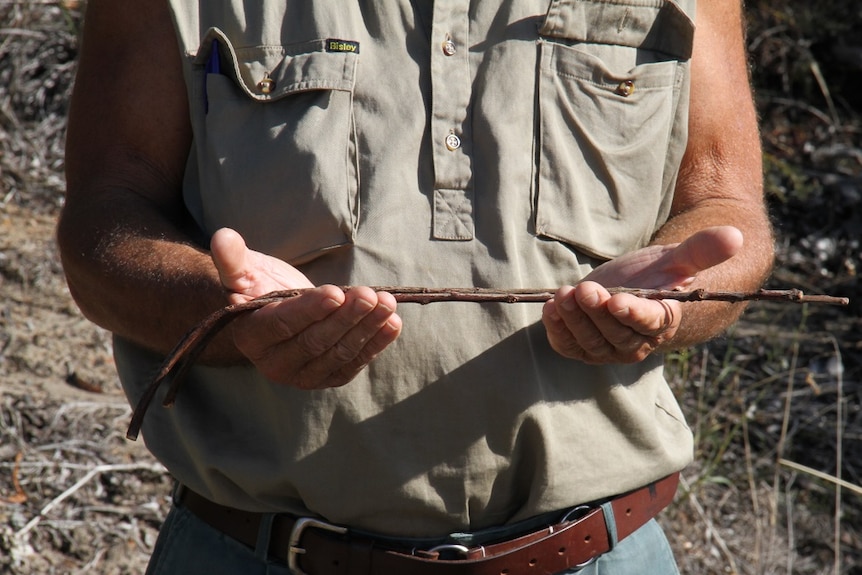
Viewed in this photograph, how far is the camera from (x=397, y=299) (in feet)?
5.14

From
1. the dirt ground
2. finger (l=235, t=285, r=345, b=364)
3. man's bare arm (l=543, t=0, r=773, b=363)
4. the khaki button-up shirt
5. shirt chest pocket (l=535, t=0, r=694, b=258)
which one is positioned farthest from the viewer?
the dirt ground

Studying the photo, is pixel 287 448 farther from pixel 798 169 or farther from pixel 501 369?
pixel 798 169

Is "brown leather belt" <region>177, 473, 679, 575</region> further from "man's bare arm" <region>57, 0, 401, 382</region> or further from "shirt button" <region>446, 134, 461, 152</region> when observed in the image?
"shirt button" <region>446, 134, 461, 152</region>

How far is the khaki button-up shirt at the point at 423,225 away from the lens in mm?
1765

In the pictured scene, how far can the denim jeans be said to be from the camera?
1.88 metres

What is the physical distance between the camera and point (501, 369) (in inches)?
69.7

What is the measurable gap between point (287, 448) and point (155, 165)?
636 mm

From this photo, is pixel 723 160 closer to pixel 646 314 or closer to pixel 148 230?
pixel 646 314

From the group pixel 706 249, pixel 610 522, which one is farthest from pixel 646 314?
pixel 610 522

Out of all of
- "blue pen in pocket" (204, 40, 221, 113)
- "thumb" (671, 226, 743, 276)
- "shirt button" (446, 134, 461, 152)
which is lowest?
A: "thumb" (671, 226, 743, 276)

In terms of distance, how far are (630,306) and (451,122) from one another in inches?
20.0

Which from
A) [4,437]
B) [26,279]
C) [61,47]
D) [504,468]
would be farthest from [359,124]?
[61,47]

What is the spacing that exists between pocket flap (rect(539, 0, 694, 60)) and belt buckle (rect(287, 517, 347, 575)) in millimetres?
1022

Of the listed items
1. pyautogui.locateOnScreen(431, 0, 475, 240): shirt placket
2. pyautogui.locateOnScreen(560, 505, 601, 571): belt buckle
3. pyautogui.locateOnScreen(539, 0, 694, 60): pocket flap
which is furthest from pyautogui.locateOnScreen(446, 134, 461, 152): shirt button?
pyautogui.locateOnScreen(560, 505, 601, 571): belt buckle
